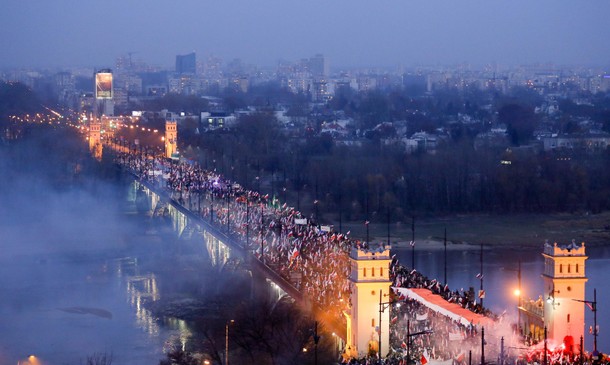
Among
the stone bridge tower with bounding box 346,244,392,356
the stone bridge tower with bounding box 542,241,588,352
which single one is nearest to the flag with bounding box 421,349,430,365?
the stone bridge tower with bounding box 346,244,392,356

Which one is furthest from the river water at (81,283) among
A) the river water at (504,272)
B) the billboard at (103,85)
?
the billboard at (103,85)

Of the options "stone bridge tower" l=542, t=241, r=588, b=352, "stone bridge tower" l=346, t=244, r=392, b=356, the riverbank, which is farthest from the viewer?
the riverbank

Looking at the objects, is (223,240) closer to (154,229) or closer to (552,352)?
(154,229)

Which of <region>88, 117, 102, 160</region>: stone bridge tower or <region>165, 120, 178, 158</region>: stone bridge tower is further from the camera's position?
<region>88, 117, 102, 160</region>: stone bridge tower

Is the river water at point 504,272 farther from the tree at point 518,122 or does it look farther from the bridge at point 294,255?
the tree at point 518,122

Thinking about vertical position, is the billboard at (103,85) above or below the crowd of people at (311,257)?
above

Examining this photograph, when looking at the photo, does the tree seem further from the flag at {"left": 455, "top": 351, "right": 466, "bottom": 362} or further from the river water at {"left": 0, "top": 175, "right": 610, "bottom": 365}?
the flag at {"left": 455, "top": 351, "right": 466, "bottom": 362}

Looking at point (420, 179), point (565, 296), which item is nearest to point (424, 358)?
point (565, 296)
